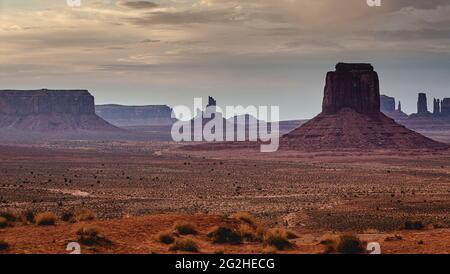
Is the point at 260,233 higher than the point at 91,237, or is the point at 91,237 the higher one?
the point at 91,237

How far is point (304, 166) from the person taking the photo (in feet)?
280

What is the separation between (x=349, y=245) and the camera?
2020 centimetres

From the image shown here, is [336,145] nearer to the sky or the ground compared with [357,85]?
nearer to the ground

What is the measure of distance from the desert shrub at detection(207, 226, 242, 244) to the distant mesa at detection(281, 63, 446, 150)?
90.1 m

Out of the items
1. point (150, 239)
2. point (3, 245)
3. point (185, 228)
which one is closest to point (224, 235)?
point (185, 228)

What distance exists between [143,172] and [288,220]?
40.9 meters

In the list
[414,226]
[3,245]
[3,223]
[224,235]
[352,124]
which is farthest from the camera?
[352,124]

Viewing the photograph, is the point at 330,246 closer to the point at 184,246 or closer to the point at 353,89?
the point at 184,246

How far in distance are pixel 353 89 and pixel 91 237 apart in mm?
105661

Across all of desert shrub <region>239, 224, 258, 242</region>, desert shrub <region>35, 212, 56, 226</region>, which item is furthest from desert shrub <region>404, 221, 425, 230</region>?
desert shrub <region>35, 212, 56, 226</region>

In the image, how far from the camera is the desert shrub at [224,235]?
21.9 metres
